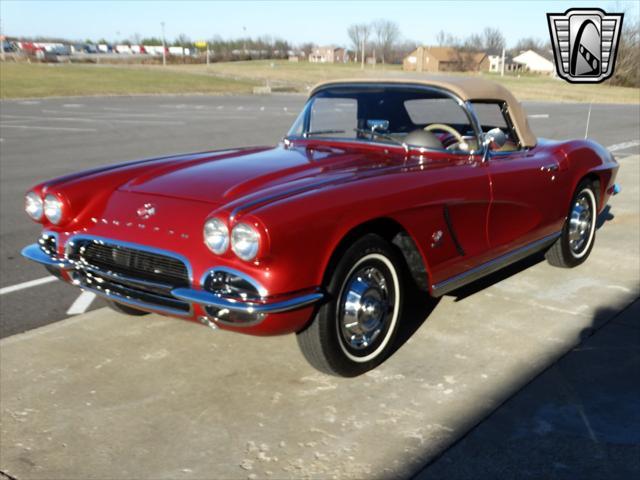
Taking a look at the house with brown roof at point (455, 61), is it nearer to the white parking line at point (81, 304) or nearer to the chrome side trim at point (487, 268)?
the chrome side trim at point (487, 268)

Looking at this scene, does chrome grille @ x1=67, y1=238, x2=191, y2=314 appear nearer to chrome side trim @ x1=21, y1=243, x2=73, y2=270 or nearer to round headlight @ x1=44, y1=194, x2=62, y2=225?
chrome side trim @ x1=21, y1=243, x2=73, y2=270

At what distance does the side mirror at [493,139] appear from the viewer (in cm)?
433

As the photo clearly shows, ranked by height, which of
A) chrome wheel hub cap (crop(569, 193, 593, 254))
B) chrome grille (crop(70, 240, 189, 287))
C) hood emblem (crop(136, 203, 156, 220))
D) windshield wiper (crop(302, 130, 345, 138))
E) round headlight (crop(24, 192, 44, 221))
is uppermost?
windshield wiper (crop(302, 130, 345, 138))

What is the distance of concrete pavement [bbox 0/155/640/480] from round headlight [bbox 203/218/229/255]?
2.48 feet

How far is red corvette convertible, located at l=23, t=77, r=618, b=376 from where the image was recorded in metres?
3.08

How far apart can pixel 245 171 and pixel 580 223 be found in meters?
3.03

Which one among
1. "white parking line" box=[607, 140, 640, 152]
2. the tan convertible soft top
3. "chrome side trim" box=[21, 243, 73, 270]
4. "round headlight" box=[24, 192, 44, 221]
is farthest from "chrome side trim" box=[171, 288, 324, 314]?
"white parking line" box=[607, 140, 640, 152]

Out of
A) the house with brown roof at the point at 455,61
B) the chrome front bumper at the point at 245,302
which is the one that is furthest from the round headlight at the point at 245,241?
the house with brown roof at the point at 455,61

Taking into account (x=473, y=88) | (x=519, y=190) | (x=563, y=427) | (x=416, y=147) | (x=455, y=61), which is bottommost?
(x=563, y=427)

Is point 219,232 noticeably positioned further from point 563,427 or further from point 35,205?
point 563,427

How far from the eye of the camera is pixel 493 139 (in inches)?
171

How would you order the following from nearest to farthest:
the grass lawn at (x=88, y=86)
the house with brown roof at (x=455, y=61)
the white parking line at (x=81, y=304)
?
the white parking line at (x=81, y=304), the grass lawn at (x=88, y=86), the house with brown roof at (x=455, y=61)

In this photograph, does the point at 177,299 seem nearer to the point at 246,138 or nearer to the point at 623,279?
A: the point at 623,279

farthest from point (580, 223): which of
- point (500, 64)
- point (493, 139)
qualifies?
point (500, 64)
